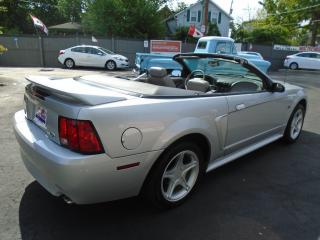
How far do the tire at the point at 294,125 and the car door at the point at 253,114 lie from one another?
0.30m

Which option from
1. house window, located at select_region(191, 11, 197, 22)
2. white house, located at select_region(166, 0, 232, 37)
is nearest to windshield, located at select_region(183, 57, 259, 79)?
white house, located at select_region(166, 0, 232, 37)

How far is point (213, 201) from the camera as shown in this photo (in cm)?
333

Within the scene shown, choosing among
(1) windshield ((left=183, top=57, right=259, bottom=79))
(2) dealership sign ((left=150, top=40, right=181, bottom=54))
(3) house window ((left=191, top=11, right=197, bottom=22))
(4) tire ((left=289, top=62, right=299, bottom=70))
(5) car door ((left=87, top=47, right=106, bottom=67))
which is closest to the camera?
(1) windshield ((left=183, top=57, right=259, bottom=79))

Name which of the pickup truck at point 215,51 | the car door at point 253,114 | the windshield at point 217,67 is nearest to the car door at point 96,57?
the pickup truck at point 215,51

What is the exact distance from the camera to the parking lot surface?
9.12ft

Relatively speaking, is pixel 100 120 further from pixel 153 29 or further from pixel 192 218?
pixel 153 29

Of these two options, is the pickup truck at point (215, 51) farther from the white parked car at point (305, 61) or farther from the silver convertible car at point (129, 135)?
the white parked car at point (305, 61)

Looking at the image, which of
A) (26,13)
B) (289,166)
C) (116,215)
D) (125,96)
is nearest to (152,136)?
(125,96)

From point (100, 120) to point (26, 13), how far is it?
4768 centimetres

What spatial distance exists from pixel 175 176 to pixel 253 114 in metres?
1.34

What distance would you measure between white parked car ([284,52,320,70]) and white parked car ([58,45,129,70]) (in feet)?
43.5

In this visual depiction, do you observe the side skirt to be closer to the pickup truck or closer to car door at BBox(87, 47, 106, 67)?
the pickup truck

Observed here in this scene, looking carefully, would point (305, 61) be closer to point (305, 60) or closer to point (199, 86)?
point (305, 60)

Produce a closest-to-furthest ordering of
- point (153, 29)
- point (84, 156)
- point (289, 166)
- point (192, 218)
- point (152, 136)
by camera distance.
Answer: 1. point (84, 156)
2. point (152, 136)
3. point (192, 218)
4. point (289, 166)
5. point (153, 29)
